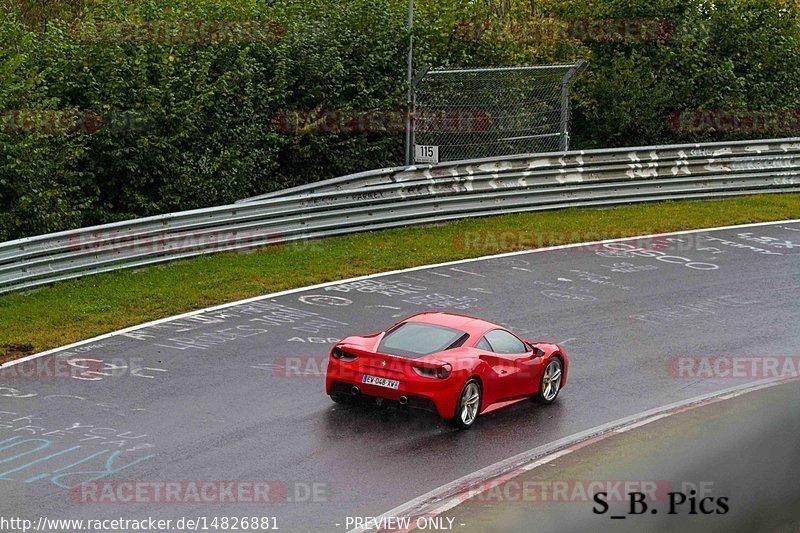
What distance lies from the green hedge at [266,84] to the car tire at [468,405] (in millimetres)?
9947

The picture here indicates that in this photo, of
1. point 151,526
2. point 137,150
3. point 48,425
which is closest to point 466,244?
point 137,150

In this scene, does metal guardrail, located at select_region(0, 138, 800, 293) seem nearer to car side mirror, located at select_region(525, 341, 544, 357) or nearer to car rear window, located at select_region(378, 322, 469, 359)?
car rear window, located at select_region(378, 322, 469, 359)

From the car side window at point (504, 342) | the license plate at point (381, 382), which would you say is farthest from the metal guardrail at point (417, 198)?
the car side window at point (504, 342)

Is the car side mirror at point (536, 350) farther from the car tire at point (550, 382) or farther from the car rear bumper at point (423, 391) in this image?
the car rear bumper at point (423, 391)

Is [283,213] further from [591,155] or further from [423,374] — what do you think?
[423,374]

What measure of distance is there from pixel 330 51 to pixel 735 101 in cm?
1061

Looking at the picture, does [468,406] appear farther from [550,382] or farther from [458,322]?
[550,382]

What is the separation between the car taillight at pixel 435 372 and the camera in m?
12.4

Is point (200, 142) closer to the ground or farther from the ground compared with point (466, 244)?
farther from the ground

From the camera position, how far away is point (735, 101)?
27969 mm

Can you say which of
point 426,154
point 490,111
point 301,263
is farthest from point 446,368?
point 490,111

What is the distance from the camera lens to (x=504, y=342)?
13586 mm

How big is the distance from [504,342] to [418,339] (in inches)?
44.4

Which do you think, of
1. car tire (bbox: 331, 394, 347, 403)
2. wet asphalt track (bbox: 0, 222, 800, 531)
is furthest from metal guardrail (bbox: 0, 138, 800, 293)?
car tire (bbox: 331, 394, 347, 403)
